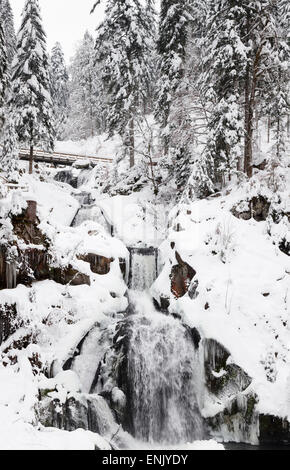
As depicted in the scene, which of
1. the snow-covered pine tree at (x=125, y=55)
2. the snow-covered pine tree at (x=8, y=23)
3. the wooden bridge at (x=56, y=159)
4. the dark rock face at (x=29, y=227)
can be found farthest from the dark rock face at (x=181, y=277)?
the snow-covered pine tree at (x=8, y=23)

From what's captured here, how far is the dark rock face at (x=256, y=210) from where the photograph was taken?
43.7 ft

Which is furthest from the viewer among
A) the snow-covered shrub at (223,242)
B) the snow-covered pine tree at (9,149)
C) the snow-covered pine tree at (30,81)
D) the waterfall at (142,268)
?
the snow-covered pine tree at (30,81)

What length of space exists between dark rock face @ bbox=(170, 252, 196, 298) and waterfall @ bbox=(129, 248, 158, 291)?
160 centimetres

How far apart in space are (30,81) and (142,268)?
55.5 ft

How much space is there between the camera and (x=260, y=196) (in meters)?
13.5

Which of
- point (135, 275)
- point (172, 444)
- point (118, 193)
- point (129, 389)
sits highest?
point (118, 193)

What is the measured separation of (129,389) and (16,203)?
21.3ft

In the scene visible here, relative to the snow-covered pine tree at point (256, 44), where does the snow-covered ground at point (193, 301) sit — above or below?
below

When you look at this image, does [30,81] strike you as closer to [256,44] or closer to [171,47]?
[171,47]

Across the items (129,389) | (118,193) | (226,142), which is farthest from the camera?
(118,193)

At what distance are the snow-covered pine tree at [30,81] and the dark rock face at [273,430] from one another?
21.8 metres

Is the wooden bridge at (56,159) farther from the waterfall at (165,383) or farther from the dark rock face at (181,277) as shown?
the waterfall at (165,383)

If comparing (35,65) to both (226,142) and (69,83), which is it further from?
(69,83)
